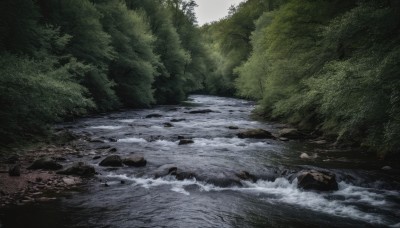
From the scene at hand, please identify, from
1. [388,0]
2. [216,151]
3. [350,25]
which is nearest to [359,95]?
[350,25]

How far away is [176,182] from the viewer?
1024 cm

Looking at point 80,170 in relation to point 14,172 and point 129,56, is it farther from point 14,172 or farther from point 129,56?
point 129,56

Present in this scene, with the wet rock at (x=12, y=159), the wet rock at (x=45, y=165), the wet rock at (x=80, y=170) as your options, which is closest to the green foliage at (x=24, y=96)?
the wet rock at (x=12, y=159)

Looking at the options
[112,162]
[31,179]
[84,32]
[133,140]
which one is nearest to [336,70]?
[133,140]

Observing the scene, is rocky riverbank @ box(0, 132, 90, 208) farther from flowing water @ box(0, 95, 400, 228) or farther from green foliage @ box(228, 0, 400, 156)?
green foliage @ box(228, 0, 400, 156)

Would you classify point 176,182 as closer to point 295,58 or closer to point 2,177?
point 2,177

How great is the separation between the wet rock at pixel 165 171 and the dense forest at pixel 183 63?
14.1 ft

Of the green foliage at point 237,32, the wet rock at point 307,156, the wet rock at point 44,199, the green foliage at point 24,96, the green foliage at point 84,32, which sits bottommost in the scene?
the wet rock at point 44,199

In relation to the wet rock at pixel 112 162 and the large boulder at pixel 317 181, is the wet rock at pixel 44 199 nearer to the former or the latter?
the wet rock at pixel 112 162

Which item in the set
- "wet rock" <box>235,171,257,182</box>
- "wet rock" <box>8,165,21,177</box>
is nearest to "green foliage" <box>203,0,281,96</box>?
"wet rock" <box>235,171,257,182</box>

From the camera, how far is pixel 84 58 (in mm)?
25281

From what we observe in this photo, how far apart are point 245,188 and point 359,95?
4.76m

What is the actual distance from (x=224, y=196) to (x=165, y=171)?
2.56 m

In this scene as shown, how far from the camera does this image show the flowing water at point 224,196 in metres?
7.40
